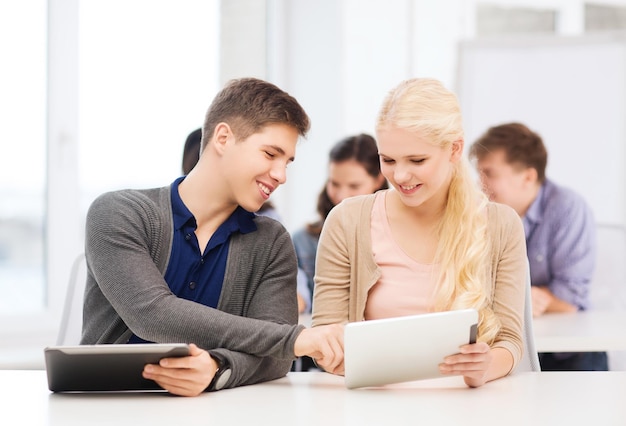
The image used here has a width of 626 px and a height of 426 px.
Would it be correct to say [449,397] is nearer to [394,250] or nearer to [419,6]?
[394,250]

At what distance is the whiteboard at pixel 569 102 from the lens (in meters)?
4.04

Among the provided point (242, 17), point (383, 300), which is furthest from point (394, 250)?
point (242, 17)

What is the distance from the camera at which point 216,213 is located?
6.19 feet

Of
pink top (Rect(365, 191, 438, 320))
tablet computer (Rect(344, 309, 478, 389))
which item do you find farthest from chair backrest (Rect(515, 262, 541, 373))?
tablet computer (Rect(344, 309, 478, 389))

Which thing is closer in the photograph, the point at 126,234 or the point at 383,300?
the point at 126,234

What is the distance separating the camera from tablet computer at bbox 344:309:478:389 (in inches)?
57.0

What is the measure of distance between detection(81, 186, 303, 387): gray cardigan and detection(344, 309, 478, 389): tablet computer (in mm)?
169

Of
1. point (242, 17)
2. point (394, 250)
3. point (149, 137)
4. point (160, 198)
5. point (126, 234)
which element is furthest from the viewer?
point (242, 17)

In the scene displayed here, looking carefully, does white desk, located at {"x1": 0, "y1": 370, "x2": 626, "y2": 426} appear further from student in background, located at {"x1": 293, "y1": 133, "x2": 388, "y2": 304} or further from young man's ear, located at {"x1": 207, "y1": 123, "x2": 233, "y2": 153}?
student in background, located at {"x1": 293, "y1": 133, "x2": 388, "y2": 304}

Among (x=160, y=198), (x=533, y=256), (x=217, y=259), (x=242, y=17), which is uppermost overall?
(x=242, y=17)

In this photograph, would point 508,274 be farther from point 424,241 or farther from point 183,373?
point 183,373

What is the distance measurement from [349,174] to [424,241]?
1376 mm

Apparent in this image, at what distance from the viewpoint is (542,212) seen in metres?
3.33

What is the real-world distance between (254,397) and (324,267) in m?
0.50
